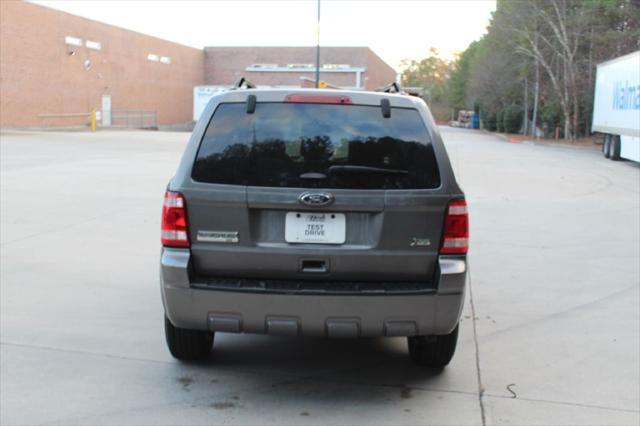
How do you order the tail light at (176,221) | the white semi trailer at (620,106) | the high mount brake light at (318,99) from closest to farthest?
the tail light at (176,221) < the high mount brake light at (318,99) < the white semi trailer at (620,106)

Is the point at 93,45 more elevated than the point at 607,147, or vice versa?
the point at 93,45

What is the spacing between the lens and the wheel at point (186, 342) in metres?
4.89

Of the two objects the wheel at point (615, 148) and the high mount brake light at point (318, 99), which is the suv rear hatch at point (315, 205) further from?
the wheel at point (615, 148)

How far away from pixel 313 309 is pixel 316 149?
0.95m

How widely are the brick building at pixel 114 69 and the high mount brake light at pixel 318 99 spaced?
21035mm

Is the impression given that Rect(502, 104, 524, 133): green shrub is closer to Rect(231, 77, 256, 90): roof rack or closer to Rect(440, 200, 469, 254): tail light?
Rect(231, 77, 256, 90): roof rack

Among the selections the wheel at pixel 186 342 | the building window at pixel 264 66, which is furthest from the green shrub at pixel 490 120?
the wheel at pixel 186 342

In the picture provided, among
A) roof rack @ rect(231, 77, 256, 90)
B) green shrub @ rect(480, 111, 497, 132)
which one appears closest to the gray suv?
roof rack @ rect(231, 77, 256, 90)

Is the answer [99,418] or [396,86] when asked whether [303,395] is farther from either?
[396,86]

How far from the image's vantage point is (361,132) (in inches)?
172

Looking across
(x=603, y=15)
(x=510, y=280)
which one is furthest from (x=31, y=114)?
(x=510, y=280)

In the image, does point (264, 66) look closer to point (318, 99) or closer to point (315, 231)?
point (318, 99)

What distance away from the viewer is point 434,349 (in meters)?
4.94

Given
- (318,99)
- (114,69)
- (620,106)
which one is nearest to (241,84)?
(318,99)
